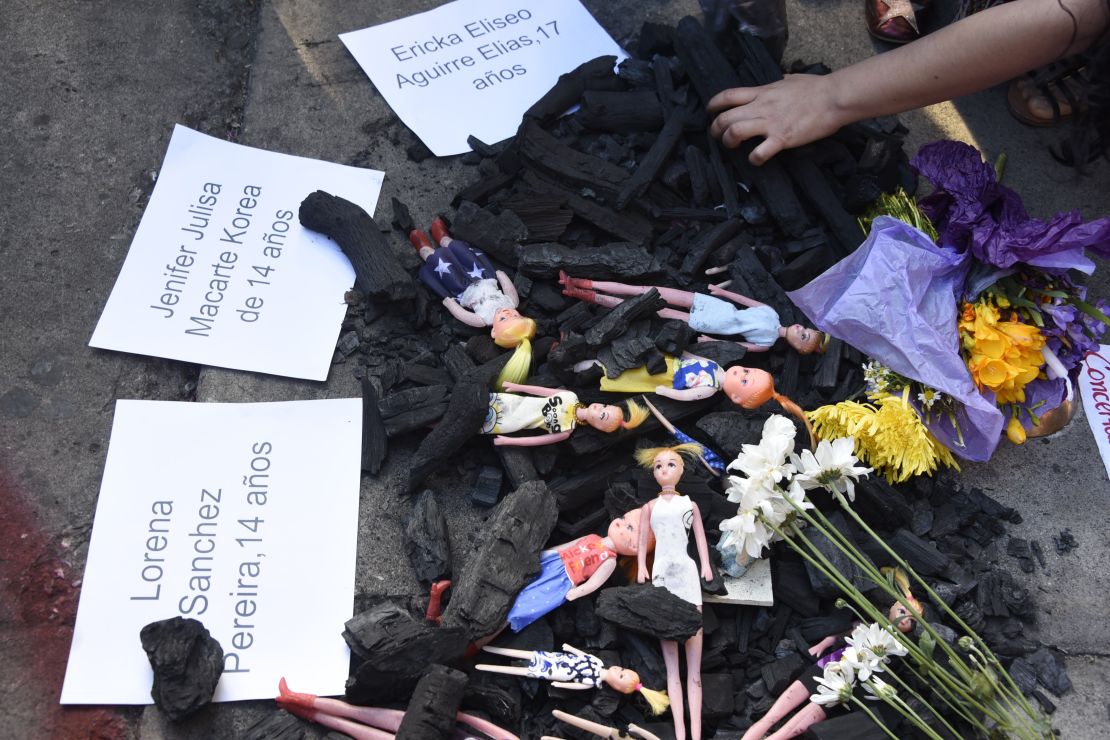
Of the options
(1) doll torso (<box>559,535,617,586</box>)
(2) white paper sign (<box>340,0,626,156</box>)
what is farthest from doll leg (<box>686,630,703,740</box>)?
(2) white paper sign (<box>340,0,626,156</box>)

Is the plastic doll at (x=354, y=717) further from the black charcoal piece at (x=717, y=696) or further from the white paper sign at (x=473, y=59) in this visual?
the white paper sign at (x=473, y=59)

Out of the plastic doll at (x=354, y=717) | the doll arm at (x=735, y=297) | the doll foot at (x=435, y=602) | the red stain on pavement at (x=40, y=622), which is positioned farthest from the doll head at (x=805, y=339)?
the red stain on pavement at (x=40, y=622)

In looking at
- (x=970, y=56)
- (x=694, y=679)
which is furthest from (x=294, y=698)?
(x=970, y=56)

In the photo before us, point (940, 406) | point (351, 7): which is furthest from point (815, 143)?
point (351, 7)

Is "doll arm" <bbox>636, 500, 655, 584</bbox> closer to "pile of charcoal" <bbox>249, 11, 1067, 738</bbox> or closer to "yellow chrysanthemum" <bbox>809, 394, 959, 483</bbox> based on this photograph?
"pile of charcoal" <bbox>249, 11, 1067, 738</bbox>

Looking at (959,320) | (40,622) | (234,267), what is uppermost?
(959,320)

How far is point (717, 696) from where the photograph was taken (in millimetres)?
1672

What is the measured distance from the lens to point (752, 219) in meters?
2.19

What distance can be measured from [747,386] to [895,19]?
1.47 meters

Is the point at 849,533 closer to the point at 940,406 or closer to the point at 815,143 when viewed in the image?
the point at 940,406

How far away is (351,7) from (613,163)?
1.05 m

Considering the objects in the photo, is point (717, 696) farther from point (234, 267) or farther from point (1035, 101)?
point (1035, 101)

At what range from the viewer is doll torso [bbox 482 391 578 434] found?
1846mm

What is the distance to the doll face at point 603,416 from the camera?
5.96 ft
